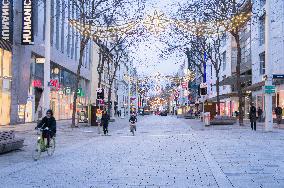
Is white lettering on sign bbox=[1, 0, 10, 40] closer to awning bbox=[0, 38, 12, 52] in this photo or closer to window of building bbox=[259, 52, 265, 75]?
awning bbox=[0, 38, 12, 52]

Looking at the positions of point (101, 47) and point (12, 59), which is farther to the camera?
point (101, 47)

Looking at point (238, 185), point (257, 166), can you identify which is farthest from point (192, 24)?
point (238, 185)

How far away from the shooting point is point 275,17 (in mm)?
47000

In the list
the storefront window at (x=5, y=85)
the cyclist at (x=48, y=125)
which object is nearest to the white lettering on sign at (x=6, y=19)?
the storefront window at (x=5, y=85)

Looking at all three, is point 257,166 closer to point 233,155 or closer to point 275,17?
point 233,155

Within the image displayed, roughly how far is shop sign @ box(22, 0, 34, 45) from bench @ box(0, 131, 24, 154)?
66.3ft

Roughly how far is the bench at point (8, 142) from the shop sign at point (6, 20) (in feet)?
64.8

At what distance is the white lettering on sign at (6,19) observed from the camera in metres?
35.6

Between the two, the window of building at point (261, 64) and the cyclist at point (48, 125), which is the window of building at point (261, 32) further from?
the cyclist at point (48, 125)

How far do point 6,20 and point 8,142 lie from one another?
69.2 ft

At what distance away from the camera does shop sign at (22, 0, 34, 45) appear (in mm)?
36469

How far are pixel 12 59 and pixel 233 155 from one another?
27898mm

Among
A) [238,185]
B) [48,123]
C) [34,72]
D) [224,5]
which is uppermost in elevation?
[224,5]

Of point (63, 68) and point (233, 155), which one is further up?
point (63, 68)
